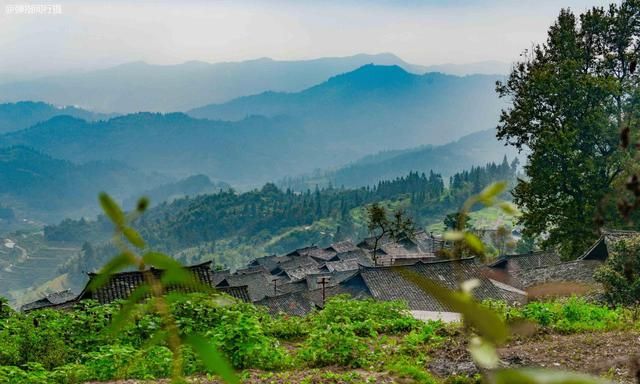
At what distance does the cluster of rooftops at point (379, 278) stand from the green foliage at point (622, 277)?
3.77 metres

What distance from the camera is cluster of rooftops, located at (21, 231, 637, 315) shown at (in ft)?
76.0

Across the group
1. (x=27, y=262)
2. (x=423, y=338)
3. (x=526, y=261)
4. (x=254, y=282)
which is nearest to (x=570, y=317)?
(x=423, y=338)

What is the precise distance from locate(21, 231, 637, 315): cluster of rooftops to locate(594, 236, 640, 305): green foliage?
12.4 ft

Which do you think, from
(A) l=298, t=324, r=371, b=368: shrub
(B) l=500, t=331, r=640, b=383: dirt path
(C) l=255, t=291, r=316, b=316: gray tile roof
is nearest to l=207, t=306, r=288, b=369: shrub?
(A) l=298, t=324, r=371, b=368: shrub

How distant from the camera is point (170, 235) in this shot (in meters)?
163

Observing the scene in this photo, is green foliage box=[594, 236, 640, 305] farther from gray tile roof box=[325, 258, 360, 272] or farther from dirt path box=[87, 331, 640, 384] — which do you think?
gray tile roof box=[325, 258, 360, 272]

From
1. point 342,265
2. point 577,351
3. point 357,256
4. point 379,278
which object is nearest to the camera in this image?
point 577,351

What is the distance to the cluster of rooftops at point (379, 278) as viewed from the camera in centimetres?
2317

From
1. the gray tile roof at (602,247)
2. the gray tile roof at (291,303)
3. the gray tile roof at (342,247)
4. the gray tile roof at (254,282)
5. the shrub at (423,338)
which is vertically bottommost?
the gray tile roof at (342,247)

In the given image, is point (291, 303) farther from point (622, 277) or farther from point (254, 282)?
point (622, 277)

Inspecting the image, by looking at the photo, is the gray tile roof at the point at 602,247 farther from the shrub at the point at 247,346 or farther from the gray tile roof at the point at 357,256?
the gray tile roof at the point at 357,256

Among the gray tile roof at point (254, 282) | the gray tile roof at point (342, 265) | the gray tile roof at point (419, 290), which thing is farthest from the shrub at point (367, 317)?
the gray tile roof at point (342, 265)

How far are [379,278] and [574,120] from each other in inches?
497

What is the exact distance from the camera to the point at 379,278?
114ft
